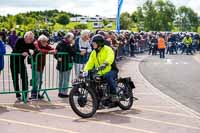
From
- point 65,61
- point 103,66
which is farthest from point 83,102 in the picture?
point 65,61

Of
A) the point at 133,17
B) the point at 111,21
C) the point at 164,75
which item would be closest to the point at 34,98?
the point at 164,75

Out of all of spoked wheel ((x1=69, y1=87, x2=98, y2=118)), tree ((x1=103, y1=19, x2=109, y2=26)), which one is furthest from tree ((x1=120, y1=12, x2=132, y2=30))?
spoked wheel ((x1=69, y1=87, x2=98, y2=118))

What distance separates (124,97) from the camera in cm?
1044

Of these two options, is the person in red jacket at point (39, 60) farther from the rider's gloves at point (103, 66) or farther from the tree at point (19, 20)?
the tree at point (19, 20)

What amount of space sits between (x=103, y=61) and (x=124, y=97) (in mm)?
996

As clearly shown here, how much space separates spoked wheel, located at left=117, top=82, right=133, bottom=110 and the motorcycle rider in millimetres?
273

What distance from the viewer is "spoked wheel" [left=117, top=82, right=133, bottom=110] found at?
1038 cm

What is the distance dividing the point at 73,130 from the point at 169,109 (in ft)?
10.0

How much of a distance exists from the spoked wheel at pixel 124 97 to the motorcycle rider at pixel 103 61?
0.90 ft

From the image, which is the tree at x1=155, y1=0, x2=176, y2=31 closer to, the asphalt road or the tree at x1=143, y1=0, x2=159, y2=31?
the tree at x1=143, y1=0, x2=159, y2=31

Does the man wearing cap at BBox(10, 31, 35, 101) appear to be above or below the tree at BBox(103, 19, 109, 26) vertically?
below

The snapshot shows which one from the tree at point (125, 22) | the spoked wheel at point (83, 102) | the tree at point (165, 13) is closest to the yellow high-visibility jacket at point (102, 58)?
the spoked wheel at point (83, 102)

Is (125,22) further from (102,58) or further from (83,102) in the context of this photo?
(83,102)

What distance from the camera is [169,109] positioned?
1065cm
